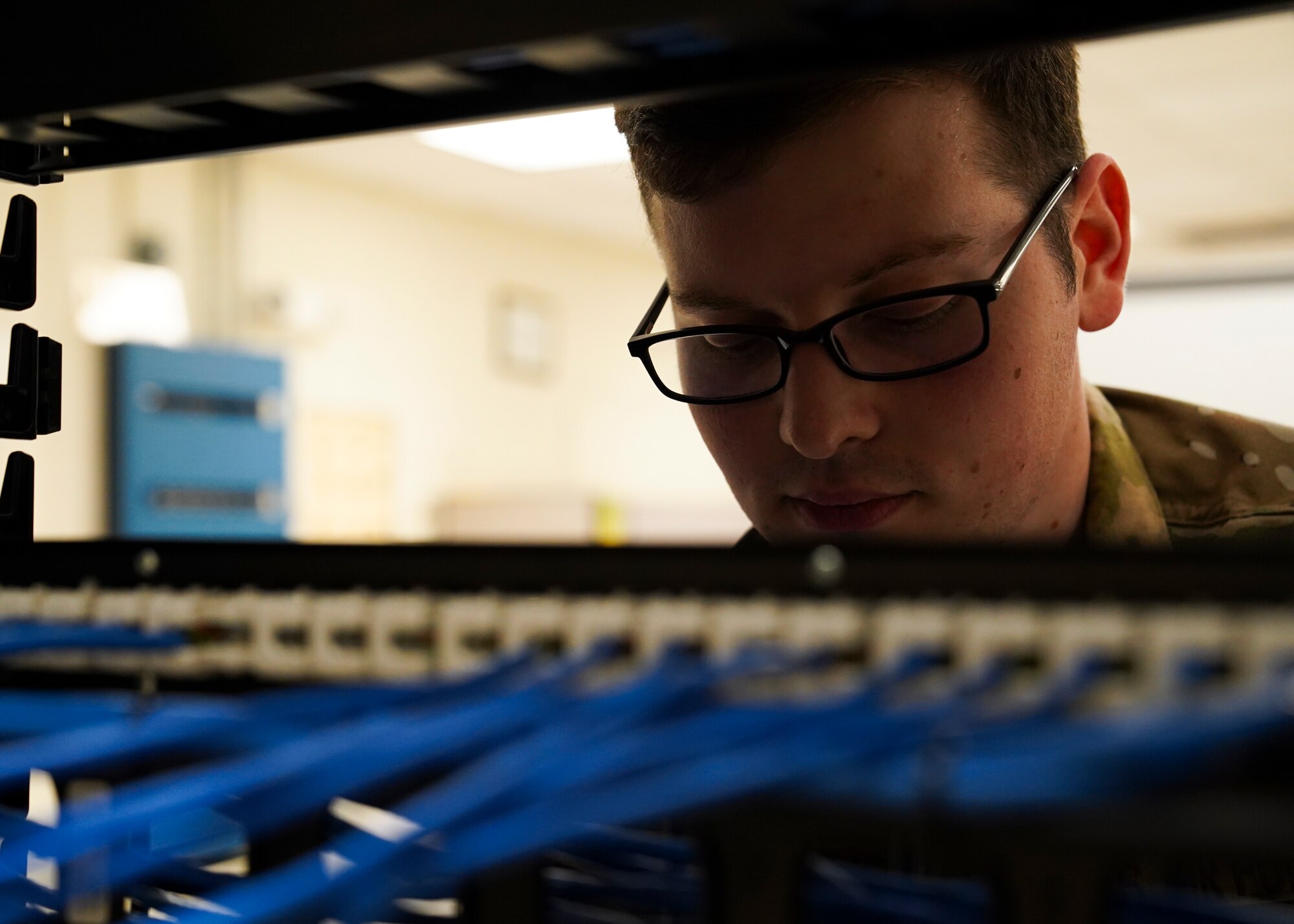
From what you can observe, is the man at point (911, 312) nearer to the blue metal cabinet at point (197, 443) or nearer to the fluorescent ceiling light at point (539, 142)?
the fluorescent ceiling light at point (539, 142)

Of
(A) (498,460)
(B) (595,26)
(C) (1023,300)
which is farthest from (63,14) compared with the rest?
(A) (498,460)

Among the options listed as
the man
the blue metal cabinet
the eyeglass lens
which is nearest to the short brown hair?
the man

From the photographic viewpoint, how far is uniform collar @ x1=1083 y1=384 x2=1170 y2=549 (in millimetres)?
939

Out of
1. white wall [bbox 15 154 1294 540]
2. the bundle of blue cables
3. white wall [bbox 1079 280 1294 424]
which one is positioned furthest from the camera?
white wall [bbox 1079 280 1294 424]

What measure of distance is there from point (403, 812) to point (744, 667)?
10 centimetres

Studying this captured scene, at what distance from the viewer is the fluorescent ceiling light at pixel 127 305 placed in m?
4.26

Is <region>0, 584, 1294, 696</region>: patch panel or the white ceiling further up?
the white ceiling

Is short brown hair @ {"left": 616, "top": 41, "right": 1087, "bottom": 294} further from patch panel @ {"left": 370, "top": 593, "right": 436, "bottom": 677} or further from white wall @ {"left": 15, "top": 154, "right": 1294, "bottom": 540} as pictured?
white wall @ {"left": 15, "top": 154, "right": 1294, "bottom": 540}

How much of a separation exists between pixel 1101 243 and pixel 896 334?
0.30 meters

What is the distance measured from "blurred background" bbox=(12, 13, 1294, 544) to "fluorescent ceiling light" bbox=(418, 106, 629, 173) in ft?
0.07

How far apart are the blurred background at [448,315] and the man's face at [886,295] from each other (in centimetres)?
307

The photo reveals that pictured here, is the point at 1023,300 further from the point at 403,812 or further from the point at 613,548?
the point at 403,812

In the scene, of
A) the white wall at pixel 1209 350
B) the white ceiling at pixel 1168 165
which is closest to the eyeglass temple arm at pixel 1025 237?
the white ceiling at pixel 1168 165

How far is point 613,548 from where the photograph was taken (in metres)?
0.39
